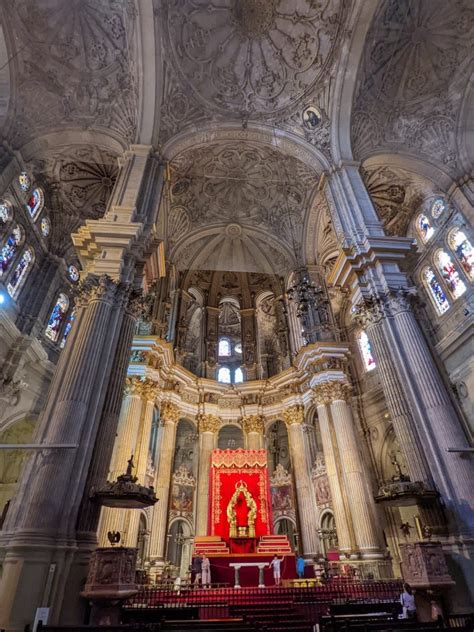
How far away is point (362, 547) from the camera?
12.2 metres

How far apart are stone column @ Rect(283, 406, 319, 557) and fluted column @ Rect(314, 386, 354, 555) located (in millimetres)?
1478

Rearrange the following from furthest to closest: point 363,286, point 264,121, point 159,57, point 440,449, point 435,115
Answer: point 264,121
point 435,115
point 159,57
point 363,286
point 440,449

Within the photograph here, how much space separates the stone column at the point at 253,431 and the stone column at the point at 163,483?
3679 millimetres

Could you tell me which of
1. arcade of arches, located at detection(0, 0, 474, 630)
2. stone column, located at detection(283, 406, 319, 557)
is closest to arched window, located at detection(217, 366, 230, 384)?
arcade of arches, located at detection(0, 0, 474, 630)

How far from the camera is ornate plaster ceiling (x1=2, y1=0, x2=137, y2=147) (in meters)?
12.2

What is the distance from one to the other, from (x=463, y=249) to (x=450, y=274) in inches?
43.9

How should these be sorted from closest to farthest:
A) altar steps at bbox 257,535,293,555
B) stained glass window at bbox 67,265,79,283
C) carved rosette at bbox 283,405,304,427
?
altar steps at bbox 257,535,293,555, stained glass window at bbox 67,265,79,283, carved rosette at bbox 283,405,304,427

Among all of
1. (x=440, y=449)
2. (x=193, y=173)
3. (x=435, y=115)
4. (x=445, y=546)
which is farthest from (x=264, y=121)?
(x=445, y=546)

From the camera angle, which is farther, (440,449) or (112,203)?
(112,203)

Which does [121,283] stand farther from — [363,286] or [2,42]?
[2,42]

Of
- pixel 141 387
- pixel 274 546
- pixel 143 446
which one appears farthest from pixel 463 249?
pixel 143 446

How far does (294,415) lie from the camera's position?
17.5 meters

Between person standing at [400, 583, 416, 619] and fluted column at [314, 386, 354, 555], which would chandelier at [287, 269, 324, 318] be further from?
person standing at [400, 583, 416, 619]

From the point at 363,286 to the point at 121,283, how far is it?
273 inches
